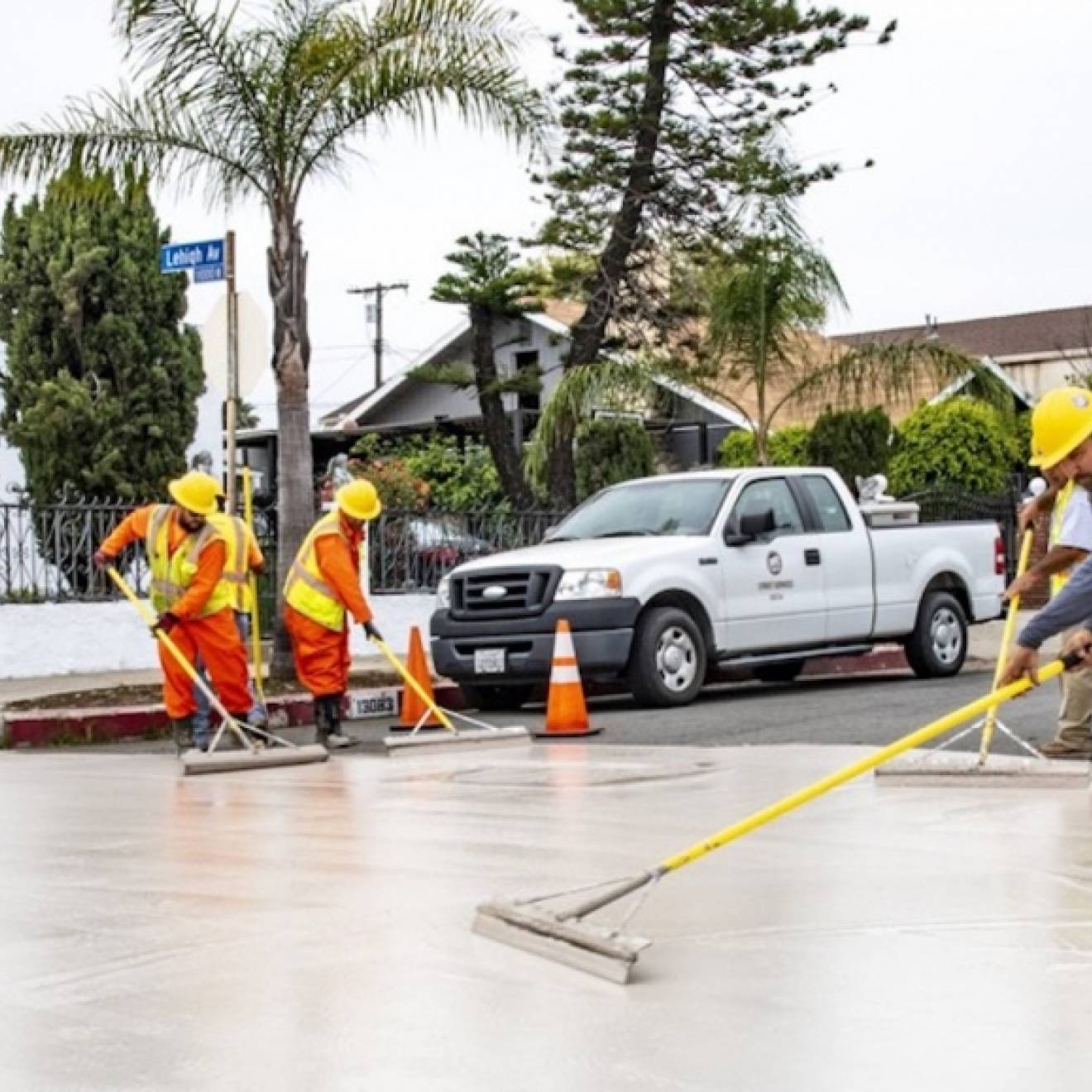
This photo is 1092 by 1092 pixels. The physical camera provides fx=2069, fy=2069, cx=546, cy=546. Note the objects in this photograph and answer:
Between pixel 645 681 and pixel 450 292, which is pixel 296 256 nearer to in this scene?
pixel 645 681

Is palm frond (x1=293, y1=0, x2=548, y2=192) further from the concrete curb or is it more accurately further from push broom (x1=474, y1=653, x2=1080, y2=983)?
push broom (x1=474, y1=653, x2=1080, y2=983)

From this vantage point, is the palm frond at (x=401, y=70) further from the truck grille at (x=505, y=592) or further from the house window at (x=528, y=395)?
the house window at (x=528, y=395)

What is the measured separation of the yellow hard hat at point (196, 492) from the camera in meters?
11.8

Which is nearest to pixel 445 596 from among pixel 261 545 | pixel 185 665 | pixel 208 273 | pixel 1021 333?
pixel 208 273

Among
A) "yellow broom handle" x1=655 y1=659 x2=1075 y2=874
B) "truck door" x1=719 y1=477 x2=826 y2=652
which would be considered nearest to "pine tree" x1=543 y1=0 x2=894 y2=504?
"truck door" x1=719 y1=477 x2=826 y2=652

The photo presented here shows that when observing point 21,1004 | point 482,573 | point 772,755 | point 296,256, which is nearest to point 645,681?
point 482,573

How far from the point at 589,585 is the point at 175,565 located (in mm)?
3113

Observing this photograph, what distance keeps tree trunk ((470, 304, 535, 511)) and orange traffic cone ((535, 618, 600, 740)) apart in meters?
14.1

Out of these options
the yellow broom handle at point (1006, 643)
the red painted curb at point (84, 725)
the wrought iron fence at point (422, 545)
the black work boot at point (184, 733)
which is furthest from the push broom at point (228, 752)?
the wrought iron fence at point (422, 545)

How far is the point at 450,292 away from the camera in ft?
90.7

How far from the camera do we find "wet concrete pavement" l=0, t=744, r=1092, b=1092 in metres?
4.75

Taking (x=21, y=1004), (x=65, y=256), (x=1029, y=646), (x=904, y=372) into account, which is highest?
(x=65, y=256)

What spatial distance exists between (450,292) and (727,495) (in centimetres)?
1322

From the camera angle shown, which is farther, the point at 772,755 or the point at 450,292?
the point at 450,292
